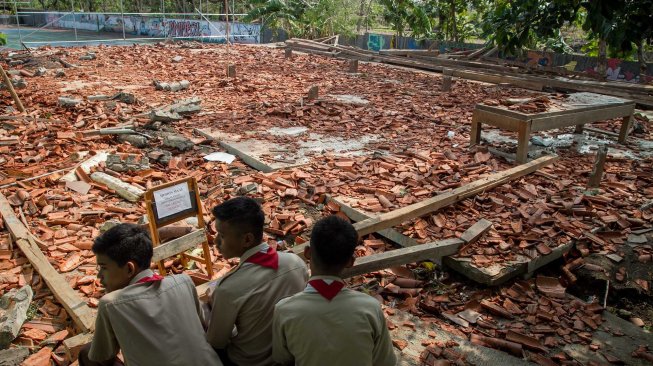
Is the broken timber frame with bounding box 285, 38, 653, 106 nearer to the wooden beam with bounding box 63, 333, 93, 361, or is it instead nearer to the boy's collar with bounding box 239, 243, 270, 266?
the boy's collar with bounding box 239, 243, 270, 266

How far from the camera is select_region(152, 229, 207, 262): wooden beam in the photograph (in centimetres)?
382

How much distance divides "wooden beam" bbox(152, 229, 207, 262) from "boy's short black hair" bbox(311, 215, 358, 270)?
1927mm

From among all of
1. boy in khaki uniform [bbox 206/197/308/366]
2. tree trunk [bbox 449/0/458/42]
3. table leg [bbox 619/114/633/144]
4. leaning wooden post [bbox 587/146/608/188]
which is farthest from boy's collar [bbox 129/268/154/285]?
tree trunk [bbox 449/0/458/42]

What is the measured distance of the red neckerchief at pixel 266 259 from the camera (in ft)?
8.66

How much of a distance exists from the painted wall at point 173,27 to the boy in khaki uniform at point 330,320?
2480 centimetres

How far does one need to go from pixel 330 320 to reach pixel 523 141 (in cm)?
593

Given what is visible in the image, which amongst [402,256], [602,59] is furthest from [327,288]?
[602,59]

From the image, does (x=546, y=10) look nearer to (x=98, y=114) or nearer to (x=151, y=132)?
(x=151, y=132)

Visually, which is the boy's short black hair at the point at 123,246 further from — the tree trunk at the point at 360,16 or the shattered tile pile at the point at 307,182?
the tree trunk at the point at 360,16

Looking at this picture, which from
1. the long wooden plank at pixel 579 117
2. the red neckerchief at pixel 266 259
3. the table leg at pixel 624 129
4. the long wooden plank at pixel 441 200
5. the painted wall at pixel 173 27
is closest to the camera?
the red neckerchief at pixel 266 259

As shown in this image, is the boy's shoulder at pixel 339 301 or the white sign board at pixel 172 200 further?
the white sign board at pixel 172 200

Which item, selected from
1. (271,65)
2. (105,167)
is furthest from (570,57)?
(105,167)

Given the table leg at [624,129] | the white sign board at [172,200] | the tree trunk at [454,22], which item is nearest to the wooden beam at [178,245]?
the white sign board at [172,200]

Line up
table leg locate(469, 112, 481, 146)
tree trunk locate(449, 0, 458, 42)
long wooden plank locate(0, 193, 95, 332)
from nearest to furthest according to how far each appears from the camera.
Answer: long wooden plank locate(0, 193, 95, 332)
table leg locate(469, 112, 481, 146)
tree trunk locate(449, 0, 458, 42)
